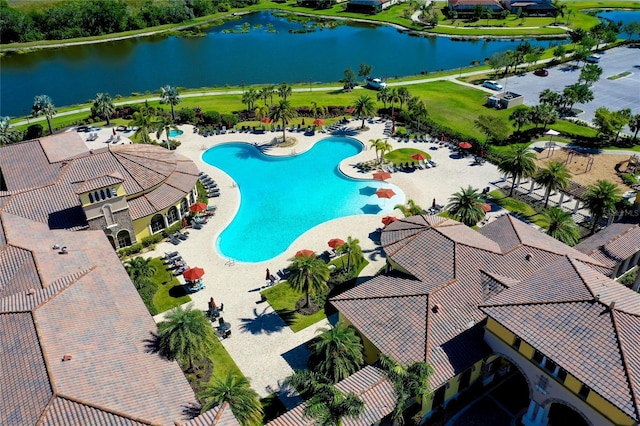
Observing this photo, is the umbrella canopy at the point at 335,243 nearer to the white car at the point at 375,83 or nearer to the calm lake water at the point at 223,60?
the white car at the point at 375,83

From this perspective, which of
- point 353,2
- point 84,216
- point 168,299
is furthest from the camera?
point 353,2

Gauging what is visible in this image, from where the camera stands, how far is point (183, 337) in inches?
A: 1319

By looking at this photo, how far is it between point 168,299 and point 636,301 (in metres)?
38.5

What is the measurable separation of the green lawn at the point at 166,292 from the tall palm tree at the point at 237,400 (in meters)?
16.2

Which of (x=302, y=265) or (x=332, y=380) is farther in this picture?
(x=302, y=265)

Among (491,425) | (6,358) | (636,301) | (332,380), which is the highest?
(636,301)

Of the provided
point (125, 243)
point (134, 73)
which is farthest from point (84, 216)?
point (134, 73)

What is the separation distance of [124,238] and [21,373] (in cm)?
2476

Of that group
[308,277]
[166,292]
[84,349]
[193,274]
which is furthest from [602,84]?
[84,349]

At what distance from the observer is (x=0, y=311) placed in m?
33.0

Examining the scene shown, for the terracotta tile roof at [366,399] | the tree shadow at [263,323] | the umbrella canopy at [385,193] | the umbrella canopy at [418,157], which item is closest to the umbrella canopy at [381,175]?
the umbrella canopy at [385,193]

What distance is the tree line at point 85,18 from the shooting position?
146875mm

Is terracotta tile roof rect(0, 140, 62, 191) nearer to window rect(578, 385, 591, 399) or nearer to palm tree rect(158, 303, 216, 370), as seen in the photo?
palm tree rect(158, 303, 216, 370)

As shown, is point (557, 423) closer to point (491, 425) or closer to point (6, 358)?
point (491, 425)
